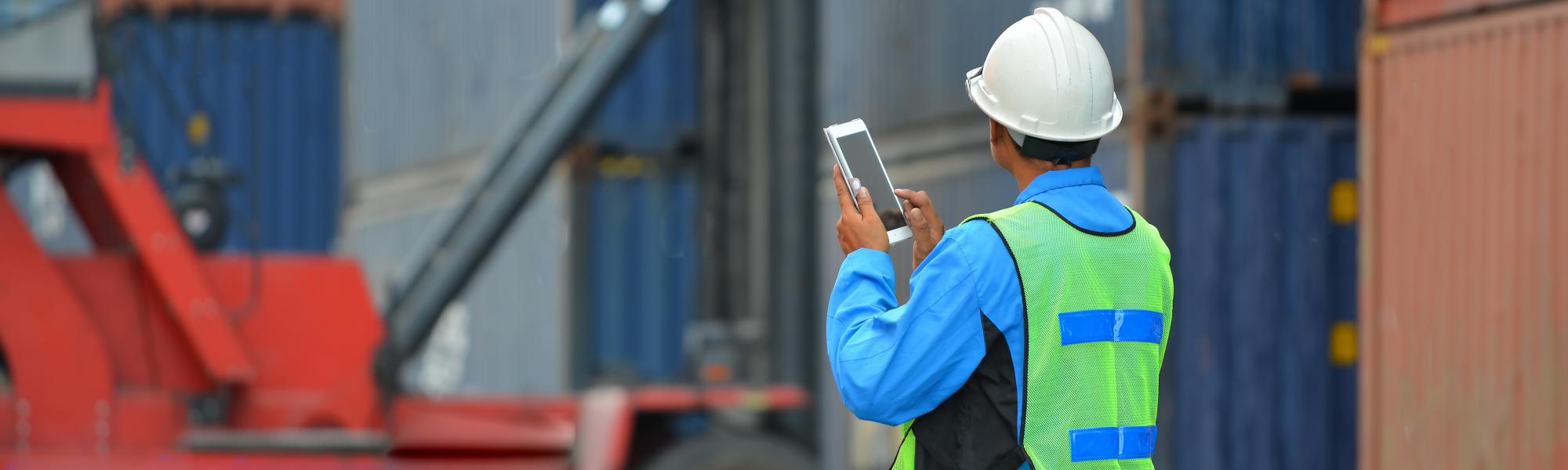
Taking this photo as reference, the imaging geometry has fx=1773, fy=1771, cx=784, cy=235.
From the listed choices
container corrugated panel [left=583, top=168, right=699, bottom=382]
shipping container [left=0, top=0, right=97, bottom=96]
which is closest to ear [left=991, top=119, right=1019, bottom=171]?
shipping container [left=0, top=0, right=97, bottom=96]

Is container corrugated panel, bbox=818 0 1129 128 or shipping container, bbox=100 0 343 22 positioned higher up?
shipping container, bbox=100 0 343 22

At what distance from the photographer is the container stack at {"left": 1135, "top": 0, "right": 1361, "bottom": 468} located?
30.1ft

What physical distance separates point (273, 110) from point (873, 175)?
18284mm

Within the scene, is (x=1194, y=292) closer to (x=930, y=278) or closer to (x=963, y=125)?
(x=963, y=125)

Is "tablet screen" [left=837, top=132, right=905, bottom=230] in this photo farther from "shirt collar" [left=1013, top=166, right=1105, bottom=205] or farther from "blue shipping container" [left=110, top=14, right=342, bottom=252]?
"blue shipping container" [left=110, top=14, right=342, bottom=252]

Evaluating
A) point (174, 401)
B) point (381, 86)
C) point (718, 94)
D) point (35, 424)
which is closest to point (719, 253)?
point (718, 94)

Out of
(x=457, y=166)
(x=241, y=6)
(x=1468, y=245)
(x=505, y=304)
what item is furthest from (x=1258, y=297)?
(x=241, y=6)

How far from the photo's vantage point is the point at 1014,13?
10430mm

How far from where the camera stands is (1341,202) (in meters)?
9.33

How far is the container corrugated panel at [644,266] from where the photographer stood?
12898 millimetres

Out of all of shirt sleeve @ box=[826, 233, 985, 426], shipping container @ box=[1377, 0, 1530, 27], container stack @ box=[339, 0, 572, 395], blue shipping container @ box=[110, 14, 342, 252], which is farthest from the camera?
blue shipping container @ box=[110, 14, 342, 252]

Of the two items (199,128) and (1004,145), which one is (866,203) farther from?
(199,128)

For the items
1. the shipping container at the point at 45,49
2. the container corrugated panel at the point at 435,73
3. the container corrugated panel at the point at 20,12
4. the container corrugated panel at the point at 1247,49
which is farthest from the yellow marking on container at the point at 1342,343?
the container corrugated panel at the point at 435,73

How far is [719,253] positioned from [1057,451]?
24.2 ft
